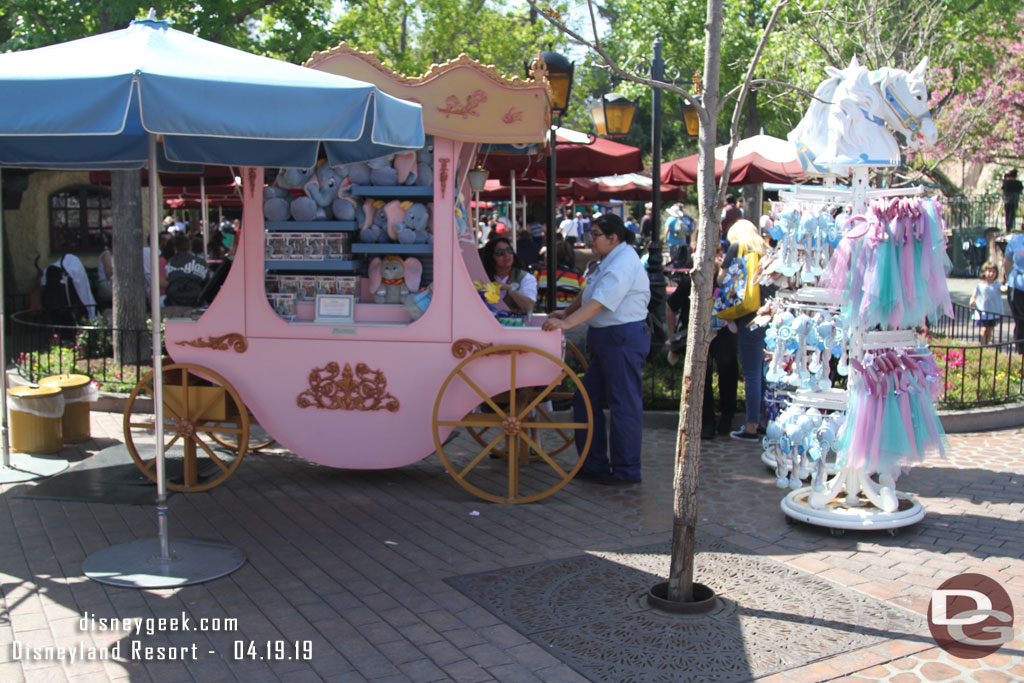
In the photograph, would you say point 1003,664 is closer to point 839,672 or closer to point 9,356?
point 839,672

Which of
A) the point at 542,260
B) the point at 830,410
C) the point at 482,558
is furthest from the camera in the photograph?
the point at 542,260

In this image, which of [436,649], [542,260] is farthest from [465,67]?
[542,260]

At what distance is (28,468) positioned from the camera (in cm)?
692

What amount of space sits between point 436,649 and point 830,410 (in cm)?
321

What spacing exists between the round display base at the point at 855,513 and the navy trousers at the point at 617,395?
48.0 inches

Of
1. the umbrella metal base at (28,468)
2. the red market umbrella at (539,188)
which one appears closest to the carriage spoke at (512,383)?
the umbrella metal base at (28,468)

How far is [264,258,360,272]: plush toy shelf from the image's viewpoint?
6477 millimetres

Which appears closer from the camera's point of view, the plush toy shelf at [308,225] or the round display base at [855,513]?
the round display base at [855,513]

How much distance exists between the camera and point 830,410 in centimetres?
603

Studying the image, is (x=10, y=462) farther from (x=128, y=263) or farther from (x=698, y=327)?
(x=698, y=327)

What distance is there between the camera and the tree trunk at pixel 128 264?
10352 mm

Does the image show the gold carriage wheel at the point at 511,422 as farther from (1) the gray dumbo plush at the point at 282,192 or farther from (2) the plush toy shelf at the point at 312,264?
(1) the gray dumbo plush at the point at 282,192

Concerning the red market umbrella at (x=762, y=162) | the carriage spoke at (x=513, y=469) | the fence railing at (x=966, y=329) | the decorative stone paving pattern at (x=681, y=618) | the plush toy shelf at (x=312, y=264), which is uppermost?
the red market umbrella at (x=762, y=162)

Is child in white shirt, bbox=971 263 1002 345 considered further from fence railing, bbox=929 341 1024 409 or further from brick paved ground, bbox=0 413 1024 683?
brick paved ground, bbox=0 413 1024 683
